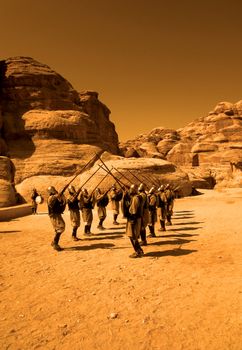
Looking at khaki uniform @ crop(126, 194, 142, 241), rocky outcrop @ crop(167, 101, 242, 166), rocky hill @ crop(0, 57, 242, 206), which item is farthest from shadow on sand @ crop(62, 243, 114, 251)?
rocky outcrop @ crop(167, 101, 242, 166)

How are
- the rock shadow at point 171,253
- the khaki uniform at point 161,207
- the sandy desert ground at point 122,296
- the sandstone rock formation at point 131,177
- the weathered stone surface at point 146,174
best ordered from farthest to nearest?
the sandstone rock formation at point 131,177 → the weathered stone surface at point 146,174 → the khaki uniform at point 161,207 → the rock shadow at point 171,253 → the sandy desert ground at point 122,296

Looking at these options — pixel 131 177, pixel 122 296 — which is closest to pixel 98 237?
pixel 122 296

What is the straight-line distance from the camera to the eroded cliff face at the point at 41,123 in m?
34.9

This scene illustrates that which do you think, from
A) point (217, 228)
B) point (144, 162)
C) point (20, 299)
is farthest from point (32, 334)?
point (144, 162)

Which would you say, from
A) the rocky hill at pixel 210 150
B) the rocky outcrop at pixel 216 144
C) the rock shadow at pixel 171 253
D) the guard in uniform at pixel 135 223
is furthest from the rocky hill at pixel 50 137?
the rock shadow at pixel 171 253

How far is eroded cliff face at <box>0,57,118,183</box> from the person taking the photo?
34906 millimetres

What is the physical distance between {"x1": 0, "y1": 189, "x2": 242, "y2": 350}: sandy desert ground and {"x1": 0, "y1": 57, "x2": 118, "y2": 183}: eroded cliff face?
24.6 meters

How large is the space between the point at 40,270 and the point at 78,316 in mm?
3012

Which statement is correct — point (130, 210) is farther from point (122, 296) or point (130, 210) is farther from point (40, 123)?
point (40, 123)

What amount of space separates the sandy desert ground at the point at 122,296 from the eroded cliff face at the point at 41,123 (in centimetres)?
2459

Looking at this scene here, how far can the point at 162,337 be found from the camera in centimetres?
453

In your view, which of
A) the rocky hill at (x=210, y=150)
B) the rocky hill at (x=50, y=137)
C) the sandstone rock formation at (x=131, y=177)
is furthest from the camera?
the rocky hill at (x=210, y=150)

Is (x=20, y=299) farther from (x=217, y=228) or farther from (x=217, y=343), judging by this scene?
(x=217, y=228)

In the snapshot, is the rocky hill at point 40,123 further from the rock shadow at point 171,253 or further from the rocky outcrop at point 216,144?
the rocky outcrop at point 216,144
